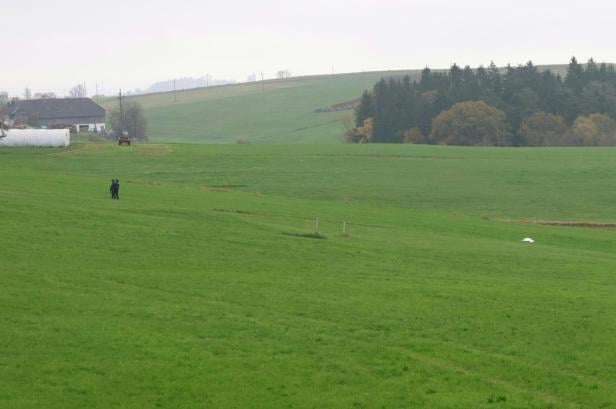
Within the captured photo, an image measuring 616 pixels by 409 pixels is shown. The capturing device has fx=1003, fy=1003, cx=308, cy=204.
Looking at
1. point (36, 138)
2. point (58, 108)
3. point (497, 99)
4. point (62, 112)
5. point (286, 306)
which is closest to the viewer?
point (286, 306)

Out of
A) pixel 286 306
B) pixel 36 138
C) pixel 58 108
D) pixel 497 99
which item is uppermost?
pixel 58 108

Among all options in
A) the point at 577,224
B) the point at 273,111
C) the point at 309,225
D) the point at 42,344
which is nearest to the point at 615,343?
the point at 42,344

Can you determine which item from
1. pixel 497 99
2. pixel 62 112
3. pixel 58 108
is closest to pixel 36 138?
pixel 497 99

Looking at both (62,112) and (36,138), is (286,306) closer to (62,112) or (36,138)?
(36,138)

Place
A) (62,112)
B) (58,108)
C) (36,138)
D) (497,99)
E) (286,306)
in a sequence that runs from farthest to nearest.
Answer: (58,108) → (62,112) → (497,99) → (36,138) → (286,306)

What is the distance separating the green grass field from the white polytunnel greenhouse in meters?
30.8

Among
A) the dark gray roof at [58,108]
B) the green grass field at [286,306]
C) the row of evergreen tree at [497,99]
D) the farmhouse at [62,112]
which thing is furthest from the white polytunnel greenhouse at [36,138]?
the dark gray roof at [58,108]

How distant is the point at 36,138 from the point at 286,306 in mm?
67275

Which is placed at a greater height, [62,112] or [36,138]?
[62,112]

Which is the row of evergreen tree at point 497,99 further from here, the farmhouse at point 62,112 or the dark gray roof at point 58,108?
the dark gray roof at point 58,108

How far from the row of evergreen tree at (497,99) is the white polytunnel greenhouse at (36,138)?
190ft

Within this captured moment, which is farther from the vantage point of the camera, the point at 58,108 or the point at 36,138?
the point at 58,108

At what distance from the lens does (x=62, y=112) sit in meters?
159

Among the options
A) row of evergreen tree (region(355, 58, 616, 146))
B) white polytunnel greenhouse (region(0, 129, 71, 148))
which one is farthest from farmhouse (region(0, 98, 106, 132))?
white polytunnel greenhouse (region(0, 129, 71, 148))
